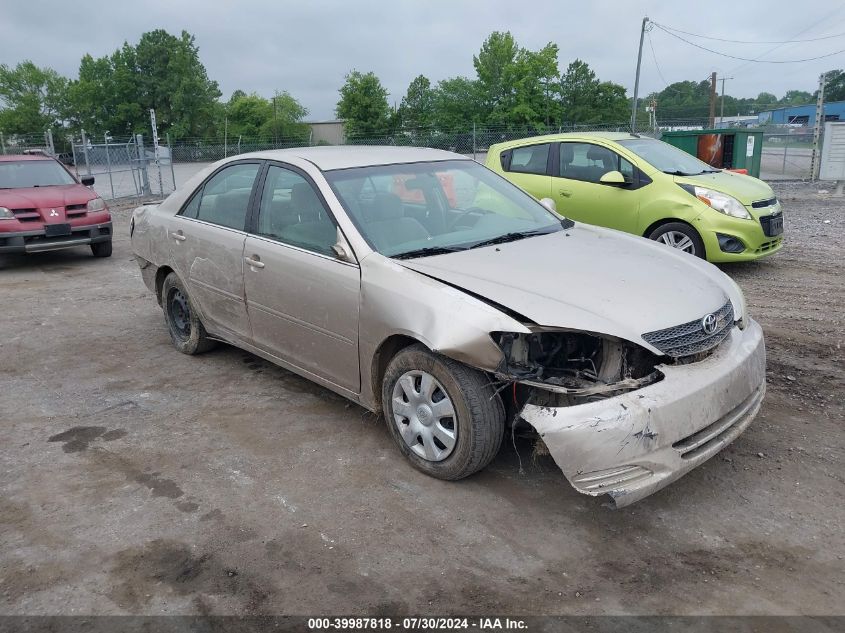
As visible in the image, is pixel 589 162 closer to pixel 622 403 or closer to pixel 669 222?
pixel 669 222

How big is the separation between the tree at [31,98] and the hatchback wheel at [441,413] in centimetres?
7343

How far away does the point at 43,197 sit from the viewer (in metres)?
9.55

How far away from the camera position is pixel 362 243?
3811 mm

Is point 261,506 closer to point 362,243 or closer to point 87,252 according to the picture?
point 362,243

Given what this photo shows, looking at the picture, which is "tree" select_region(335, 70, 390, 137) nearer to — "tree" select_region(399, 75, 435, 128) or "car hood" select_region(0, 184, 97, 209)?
"tree" select_region(399, 75, 435, 128)

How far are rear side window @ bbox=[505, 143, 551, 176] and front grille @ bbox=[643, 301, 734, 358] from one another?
5.57 m

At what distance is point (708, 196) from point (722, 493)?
497 centimetres

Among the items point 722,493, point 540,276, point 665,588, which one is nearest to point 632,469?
point 665,588

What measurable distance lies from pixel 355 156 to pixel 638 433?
2.66 metres

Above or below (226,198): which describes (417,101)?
above

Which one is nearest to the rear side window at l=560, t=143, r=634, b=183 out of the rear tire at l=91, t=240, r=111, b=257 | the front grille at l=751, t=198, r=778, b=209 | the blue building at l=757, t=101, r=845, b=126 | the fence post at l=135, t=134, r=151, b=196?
the front grille at l=751, t=198, r=778, b=209

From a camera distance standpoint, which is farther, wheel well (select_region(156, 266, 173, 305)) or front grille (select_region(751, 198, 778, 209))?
front grille (select_region(751, 198, 778, 209))

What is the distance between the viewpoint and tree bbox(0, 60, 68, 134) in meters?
65.9

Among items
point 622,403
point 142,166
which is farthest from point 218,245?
point 142,166
